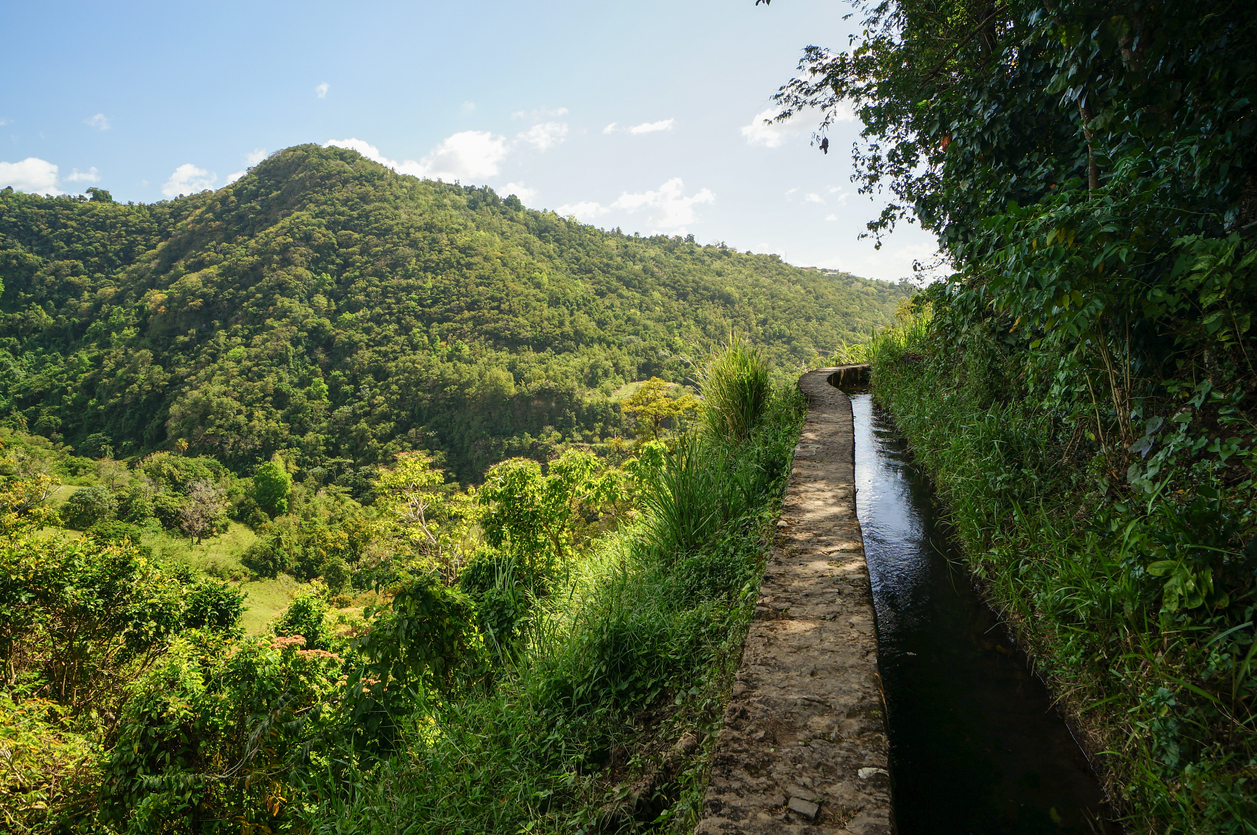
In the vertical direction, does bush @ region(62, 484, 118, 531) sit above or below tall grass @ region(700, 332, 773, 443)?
below

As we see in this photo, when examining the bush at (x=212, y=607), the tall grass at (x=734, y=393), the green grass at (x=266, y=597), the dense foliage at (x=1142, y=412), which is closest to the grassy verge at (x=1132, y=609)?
the dense foliage at (x=1142, y=412)

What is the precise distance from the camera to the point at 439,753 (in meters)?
2.08

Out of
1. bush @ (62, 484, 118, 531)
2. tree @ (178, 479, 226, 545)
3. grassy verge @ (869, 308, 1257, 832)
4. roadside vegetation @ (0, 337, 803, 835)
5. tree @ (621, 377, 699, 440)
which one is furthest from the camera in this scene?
tree @ (178, 479, 226, 545)

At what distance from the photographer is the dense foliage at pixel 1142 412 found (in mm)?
1353

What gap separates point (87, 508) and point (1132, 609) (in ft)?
129

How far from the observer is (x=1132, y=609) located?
1.59 metres

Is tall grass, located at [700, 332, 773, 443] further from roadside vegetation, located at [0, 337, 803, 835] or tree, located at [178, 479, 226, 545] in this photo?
tree, located at [178, 479, 226, 545]

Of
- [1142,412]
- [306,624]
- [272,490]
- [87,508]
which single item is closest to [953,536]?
[1142,412]

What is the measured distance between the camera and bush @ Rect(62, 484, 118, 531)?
27.2 metres

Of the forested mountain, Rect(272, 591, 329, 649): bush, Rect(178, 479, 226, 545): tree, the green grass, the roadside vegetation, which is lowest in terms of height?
the green grass

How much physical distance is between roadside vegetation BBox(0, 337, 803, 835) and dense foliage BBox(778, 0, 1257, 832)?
1.15 meters

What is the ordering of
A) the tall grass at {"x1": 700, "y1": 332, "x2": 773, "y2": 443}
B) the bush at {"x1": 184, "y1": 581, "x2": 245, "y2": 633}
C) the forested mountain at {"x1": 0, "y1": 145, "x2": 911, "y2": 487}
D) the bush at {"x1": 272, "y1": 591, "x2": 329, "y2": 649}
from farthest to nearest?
the forested mountain at {"x1": 0, "y1": 145, "x2": 911, "y2": 487}
the bush at {"x1": 272, "y1": 591, "x2": 329, "y2": 649}
the bush at {"x1": 184, "y1": 581, "x2": 245, "y2": 633}
the tall grass at {"x1": 700, "y1": 332, "x2": 773, "y2": 443}

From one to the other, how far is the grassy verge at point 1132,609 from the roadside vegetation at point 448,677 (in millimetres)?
1107

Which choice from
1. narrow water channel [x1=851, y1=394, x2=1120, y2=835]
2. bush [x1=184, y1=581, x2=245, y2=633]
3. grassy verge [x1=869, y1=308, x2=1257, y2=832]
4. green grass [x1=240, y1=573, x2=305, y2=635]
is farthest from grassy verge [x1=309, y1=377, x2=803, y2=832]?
green grass [x1=240, y1=573, x2=305, y2=635]
